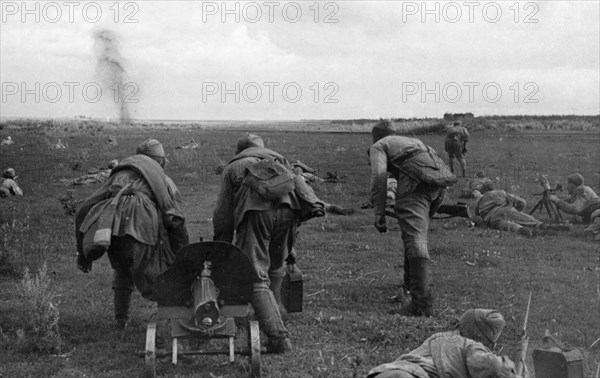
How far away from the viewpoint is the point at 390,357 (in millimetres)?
7074

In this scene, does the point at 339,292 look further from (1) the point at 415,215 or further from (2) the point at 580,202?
(2) the point at 580,202

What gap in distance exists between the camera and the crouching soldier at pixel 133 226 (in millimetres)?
7371

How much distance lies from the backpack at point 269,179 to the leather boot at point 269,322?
37.6 inches

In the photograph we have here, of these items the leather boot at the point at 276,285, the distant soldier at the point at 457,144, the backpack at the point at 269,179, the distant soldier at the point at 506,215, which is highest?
the distant soldier at the point at 457,144

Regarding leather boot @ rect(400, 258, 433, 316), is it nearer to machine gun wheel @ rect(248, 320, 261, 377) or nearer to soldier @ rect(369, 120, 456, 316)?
soldier @ rect(369, 120, 456, 316)

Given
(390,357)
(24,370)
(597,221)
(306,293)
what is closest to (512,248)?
(597,221)

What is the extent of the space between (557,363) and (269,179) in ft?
11.5

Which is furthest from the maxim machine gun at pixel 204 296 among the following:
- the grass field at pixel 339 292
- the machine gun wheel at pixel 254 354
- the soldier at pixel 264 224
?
the soldier at pixel 264 224

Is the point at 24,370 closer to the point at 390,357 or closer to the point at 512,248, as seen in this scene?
the point at 390,357

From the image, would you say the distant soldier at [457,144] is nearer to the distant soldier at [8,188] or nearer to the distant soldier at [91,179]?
the distant soldier at [91,179]

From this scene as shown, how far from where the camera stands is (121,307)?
317 inches

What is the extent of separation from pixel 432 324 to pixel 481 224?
765 centimetres

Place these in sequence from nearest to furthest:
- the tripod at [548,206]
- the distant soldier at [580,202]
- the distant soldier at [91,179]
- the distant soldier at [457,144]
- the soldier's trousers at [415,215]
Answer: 1. the soldier's trousers at [415,215]
2. the distant soldier at [580,202]
3. the tripod at [548,206]
4. the distant soldier at [91,179]
5. the distant soldier at [457,144]

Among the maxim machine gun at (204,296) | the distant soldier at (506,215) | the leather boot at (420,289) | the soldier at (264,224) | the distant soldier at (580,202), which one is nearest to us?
the maxim machine gun at (204,296)
